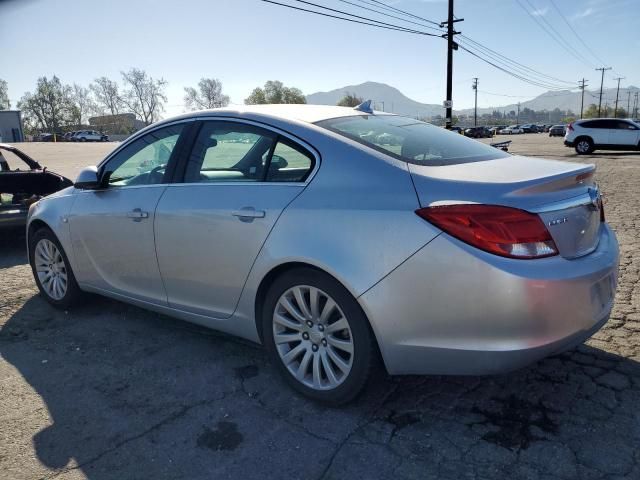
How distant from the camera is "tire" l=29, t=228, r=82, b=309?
4301 millimetres

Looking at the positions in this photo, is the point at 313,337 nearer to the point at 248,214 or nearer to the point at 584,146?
the point at 248,214

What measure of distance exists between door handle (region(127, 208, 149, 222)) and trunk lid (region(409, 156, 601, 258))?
1.87m

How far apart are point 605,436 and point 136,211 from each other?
302 centimetres

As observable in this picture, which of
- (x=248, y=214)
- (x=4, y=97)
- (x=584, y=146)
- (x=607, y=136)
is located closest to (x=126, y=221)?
(x=248, y=214)

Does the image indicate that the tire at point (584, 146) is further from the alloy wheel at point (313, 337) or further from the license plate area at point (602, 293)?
the alloy wheel at point (313, 337)

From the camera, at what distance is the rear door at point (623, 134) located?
22.5 m

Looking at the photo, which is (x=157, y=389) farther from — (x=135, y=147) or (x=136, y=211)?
(x=135, y=147)

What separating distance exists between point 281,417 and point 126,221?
5.88 feet

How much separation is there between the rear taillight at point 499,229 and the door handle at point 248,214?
1.00 metres

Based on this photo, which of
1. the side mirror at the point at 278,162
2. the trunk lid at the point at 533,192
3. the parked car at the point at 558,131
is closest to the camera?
the trunk lid at the point at 533,192

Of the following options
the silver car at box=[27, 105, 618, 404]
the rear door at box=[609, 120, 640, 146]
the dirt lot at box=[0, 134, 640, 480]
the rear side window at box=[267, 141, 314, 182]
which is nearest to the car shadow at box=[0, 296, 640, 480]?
the dirt lot at box=[0, 134, 640, 480]

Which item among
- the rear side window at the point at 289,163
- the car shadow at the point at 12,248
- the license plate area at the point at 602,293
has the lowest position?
the car shadow at the point at 12,248

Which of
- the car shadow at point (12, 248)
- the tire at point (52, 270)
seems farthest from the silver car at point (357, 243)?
the car shadow at point (12, 248)

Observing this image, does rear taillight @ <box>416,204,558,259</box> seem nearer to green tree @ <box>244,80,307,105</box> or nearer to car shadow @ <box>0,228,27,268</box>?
car shadow @ <box>0,228,27,268</box>
